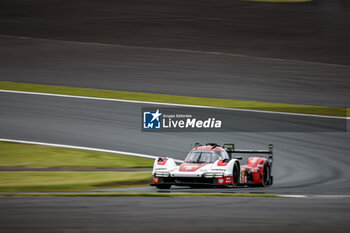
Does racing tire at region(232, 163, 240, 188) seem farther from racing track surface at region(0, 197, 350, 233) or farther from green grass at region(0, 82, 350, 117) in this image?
green grass at region(0, 82, 350, 117)

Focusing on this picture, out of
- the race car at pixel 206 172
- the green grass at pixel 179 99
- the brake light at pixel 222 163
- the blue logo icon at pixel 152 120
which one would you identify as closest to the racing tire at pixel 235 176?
the race car at pixel 206 172

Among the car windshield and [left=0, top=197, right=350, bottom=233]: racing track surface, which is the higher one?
the car windshield

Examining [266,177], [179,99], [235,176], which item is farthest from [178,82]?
[235,176]

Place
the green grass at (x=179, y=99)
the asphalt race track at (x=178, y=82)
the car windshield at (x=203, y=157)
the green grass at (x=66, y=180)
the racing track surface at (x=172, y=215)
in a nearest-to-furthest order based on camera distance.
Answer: the racing track surface at (x=172, y=215) < the asphalt race track at (x=178, y=82) < the green grass at (x=66, y=180) < the car windshield at (x=203, y=157) < the green grass at (x=179, y=99)

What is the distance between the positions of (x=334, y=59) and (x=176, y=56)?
7.01m

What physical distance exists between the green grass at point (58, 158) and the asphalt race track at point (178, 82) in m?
0.88

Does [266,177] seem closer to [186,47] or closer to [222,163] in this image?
[222,163]

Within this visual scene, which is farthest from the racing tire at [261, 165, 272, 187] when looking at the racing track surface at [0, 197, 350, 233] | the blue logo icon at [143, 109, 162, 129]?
the blue logo icon at [143, 109, 162, 129]

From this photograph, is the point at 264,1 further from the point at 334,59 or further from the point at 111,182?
the point at 111,182

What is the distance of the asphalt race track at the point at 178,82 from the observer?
8.16m

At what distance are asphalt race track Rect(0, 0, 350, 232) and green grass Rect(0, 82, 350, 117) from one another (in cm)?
65

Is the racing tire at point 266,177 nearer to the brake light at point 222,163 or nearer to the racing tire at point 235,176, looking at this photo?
the racing tire at point 235,176

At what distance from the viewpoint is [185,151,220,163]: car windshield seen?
41.0ft

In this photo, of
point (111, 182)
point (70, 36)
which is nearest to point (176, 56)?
point (70, 36)
